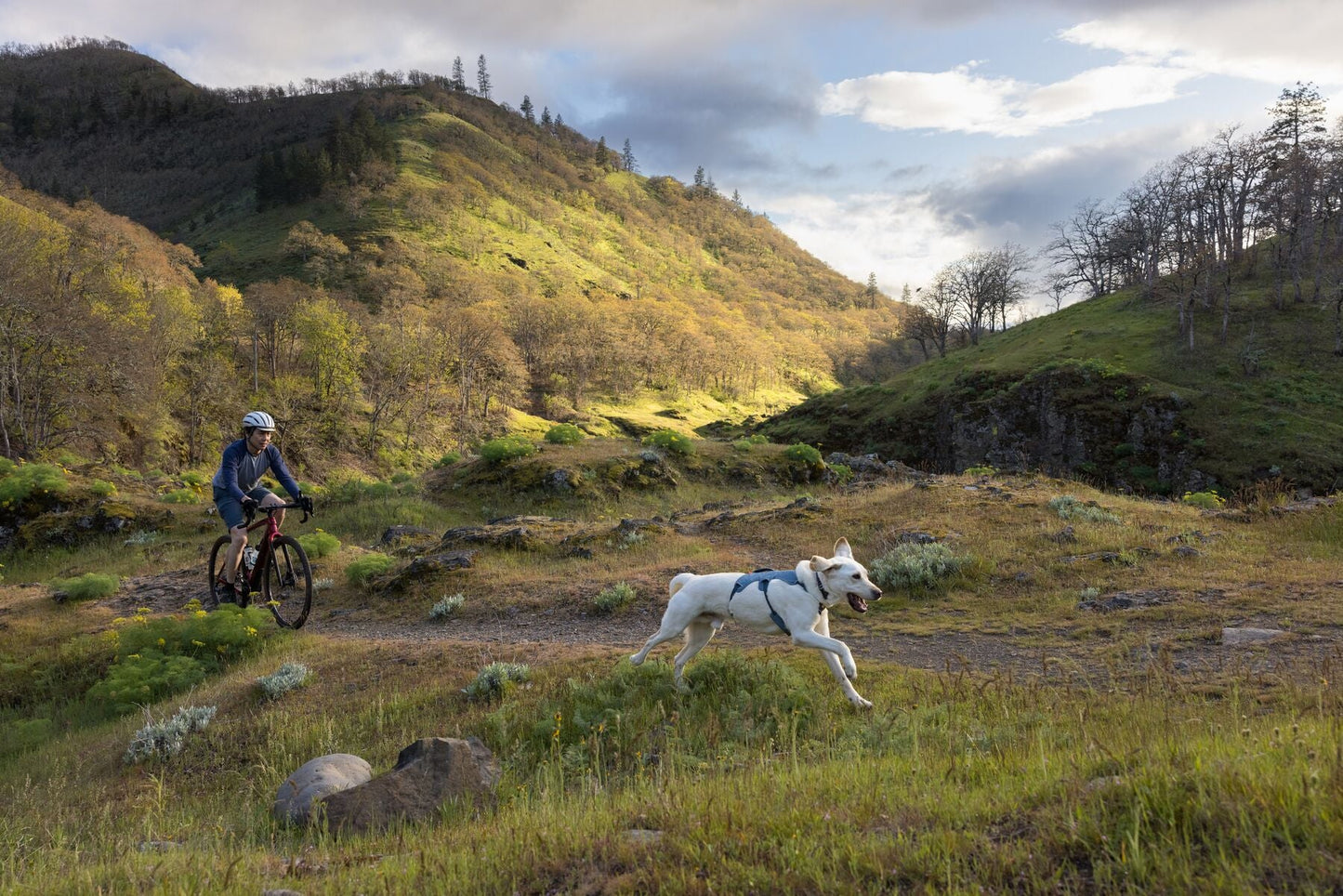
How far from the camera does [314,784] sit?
4.93 meters

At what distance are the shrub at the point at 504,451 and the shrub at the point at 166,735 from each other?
16.0 meters

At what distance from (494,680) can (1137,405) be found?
43.5 meters

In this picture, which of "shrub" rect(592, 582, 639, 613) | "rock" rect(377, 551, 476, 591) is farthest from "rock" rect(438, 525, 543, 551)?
"shrub" rect(592, 582, 639, 613)

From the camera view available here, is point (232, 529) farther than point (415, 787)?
Yes

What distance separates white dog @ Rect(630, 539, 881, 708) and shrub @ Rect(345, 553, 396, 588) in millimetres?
8867

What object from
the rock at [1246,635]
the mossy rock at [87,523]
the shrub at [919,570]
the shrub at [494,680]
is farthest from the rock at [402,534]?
the rock at [1246,635]

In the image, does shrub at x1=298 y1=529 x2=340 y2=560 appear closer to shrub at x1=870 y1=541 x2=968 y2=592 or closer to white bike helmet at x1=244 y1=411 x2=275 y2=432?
white bike helmet at x1=244 y1=411 x2=275 y2=432

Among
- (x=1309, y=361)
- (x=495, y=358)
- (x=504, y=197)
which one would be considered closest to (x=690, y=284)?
(x=504, y=197)

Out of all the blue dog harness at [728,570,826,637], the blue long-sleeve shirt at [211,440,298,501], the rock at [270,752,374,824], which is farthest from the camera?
the blue long-sleeve shirt at [211,440,298,501]

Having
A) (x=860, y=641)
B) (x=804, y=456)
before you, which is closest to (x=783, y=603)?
(x=860, y=641)

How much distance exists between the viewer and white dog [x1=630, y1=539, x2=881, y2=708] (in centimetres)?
598

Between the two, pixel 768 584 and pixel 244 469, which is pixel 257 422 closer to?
pixel 244 469

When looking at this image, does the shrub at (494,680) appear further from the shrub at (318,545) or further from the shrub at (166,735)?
the shrub at (318,545)

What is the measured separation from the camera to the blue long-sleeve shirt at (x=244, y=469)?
926cm
